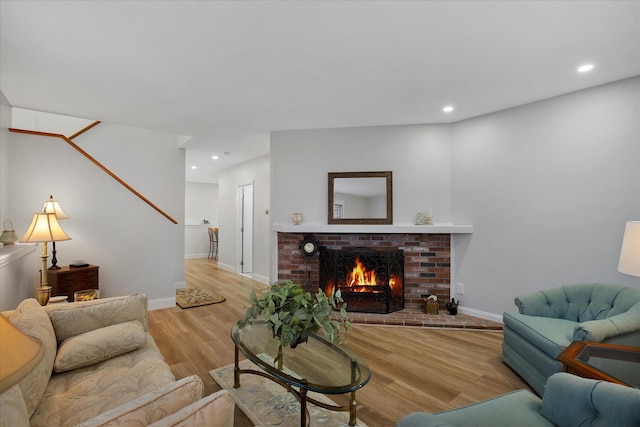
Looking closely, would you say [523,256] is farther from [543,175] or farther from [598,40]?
[598,40]

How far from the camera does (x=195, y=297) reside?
14.8ft

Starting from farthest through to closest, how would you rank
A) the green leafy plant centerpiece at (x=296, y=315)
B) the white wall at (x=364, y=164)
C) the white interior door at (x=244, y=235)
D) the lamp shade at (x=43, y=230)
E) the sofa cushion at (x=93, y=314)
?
the white interior door at (x=244, y=235) < the white wall at (x=364, y=164) < the lamp shade at (x=43, y=230) < the sofa cushion at (x=93, y=314) < the green leafy plant centerpiece at (x=296, y=315)

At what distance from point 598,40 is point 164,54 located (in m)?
3.12

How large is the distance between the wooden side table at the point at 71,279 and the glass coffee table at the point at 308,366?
2244mm

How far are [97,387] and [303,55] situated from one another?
2417 millimetres

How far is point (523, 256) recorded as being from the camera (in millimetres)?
3260

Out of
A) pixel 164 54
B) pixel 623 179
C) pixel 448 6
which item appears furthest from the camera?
pixel 623 179

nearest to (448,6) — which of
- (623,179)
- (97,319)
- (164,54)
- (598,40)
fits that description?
(598,40)

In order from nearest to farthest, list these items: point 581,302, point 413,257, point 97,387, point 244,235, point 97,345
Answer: point 97,387
point 97,345
point 581,302
point 413,257
point 244,235

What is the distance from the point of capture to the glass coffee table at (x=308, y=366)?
1.54 meters

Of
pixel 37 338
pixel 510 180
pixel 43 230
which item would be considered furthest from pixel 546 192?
pixel 43 230

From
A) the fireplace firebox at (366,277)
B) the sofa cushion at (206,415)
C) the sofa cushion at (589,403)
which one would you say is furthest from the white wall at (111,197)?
the sofa cushion at (589,403)

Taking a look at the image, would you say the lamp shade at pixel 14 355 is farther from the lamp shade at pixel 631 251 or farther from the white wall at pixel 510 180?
the white wall at pixel 510 180

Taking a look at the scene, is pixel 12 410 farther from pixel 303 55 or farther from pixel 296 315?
pixel 303 55
